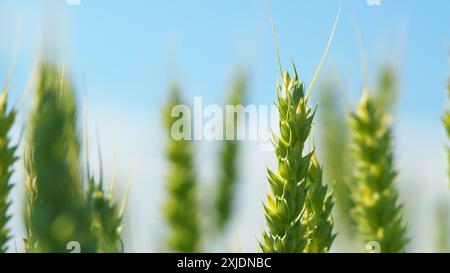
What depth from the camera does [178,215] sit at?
3.13 metres

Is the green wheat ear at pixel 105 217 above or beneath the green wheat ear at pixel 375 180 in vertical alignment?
beneath

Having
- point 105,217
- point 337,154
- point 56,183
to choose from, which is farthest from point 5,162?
point 337,154

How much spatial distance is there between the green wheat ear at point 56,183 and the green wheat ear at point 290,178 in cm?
66

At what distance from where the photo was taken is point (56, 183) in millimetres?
1088

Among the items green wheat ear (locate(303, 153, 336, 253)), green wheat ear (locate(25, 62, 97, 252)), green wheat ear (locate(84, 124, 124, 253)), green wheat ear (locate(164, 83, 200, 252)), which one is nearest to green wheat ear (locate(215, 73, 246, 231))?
green wheat ear (locate(164, 83, 200, 252))

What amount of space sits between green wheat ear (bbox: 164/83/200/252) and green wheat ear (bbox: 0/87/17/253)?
110cm

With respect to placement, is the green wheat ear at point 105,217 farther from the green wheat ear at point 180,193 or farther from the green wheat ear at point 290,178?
the green wheat ear at point 180,193

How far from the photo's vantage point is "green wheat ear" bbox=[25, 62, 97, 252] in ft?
3.60

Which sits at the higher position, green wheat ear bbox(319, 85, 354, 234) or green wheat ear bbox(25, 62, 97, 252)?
green wheat ear bbox(319, 85, 354, 234)

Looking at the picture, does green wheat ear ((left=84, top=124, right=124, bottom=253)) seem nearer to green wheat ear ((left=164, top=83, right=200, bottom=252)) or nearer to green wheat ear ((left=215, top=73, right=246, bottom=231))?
green wheat ear ((left=164, top=83, right=200, bottom=252))

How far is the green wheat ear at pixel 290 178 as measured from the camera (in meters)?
1.68

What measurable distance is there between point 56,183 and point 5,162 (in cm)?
82

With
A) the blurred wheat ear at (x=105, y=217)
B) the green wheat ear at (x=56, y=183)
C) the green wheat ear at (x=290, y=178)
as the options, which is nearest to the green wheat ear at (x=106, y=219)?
the blurred wheat ear at (x=105, y=217)
